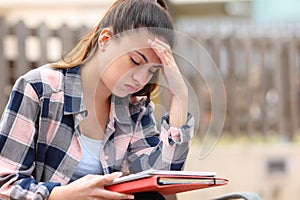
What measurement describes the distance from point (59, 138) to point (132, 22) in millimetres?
419

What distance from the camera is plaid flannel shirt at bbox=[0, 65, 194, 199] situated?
81.4 inches

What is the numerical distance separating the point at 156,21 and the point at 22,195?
2.12ft

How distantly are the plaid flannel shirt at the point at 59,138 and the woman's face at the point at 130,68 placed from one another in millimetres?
105

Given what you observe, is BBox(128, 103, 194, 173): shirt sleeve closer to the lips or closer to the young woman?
the young woman

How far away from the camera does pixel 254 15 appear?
12.8m

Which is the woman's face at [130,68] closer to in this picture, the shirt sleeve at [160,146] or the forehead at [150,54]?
the forehead at [150,54]

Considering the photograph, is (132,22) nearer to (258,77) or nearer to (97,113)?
(97,113)

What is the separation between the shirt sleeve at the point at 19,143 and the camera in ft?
6.71

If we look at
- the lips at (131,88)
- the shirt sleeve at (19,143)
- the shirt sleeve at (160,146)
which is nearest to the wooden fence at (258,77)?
the shirt sleeve at (160,146)

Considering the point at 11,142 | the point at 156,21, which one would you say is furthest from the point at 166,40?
the point at 11,142

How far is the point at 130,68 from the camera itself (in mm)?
2104

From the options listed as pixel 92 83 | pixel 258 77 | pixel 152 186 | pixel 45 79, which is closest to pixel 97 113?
pixel 92 83

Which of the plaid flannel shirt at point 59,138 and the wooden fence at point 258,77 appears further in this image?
the wooden fence at point 258,77

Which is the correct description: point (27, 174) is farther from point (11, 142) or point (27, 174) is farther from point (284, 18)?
point (284, 18)
